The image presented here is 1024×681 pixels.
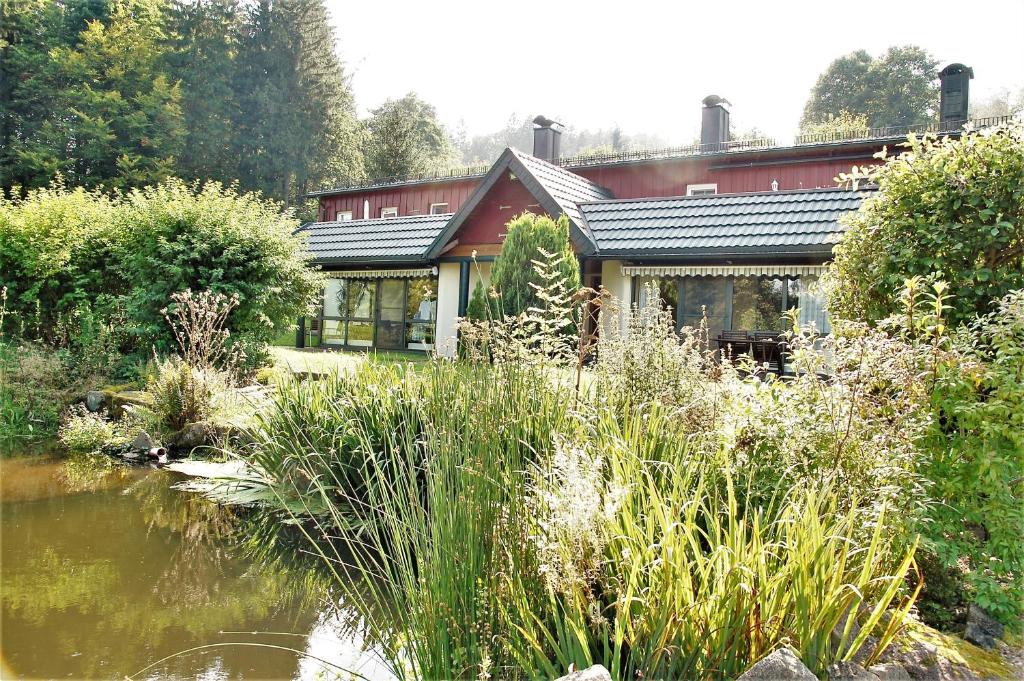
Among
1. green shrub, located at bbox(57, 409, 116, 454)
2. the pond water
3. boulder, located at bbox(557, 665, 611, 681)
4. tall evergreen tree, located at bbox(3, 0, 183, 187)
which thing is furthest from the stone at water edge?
tall evergreen tree, located at bbox(3, 0, 183, 187)

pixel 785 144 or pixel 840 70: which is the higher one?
pixel 840 70

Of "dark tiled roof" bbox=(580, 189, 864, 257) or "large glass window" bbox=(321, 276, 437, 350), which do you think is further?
"large glass window" bbox=(321, 276, 437, 350)

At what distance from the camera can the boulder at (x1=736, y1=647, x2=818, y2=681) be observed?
1902 millimetres

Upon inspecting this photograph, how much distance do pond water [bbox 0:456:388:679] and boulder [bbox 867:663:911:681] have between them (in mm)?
2031

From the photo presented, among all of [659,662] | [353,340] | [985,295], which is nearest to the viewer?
[659,662]

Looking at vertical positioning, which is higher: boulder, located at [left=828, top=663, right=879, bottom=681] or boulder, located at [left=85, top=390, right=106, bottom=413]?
→ boulder, located at [left=828, top=663, right=879, bottom=681]

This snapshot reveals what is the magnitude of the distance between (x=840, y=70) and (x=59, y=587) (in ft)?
170

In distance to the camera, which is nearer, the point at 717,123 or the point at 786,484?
the point at 786,484

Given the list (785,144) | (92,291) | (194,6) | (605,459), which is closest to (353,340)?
(92,291)

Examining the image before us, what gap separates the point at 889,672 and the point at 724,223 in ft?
38.3

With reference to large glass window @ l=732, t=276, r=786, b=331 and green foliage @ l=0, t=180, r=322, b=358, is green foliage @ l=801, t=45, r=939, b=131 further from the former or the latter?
green foliage @ l=0, t=180, r=322, b=358

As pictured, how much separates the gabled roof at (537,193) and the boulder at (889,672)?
11.9 meters

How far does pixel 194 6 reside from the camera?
34.0 metres

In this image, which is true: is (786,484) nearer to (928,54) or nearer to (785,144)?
(785,144)
